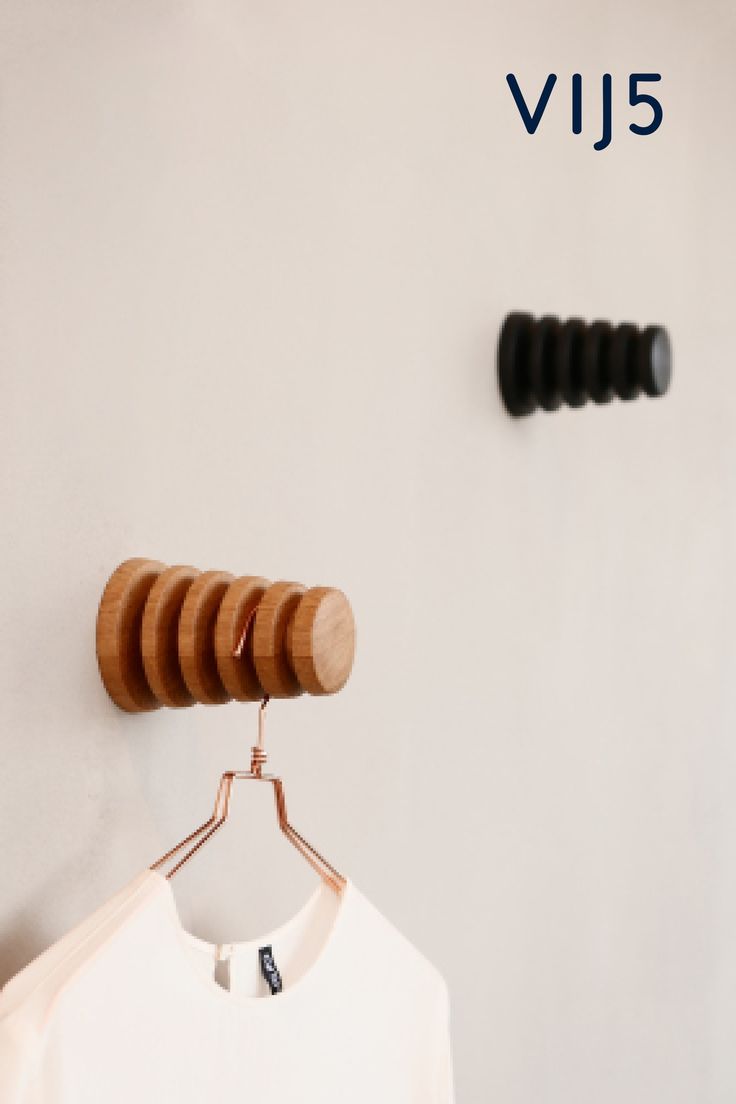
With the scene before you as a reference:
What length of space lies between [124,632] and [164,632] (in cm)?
2

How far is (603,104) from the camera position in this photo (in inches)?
51.0

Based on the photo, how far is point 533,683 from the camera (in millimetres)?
1178

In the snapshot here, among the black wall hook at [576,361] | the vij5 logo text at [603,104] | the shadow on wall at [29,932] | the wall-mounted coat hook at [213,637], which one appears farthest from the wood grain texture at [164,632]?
the vij5 logo text at [603,104]

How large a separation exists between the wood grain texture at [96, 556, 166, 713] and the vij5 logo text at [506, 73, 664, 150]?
0.60m

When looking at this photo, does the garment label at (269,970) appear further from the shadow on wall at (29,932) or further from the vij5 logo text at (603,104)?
the vij5 logo text at (603,104)

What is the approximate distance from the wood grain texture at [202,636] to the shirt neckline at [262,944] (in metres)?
0.09

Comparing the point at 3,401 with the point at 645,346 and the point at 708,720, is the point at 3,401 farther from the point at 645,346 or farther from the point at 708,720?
the point at 708,720

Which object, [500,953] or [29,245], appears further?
[500,953]

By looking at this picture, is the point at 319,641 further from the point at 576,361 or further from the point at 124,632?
the point at 576,361

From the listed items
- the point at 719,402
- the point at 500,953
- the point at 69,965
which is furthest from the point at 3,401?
the point at 719,402

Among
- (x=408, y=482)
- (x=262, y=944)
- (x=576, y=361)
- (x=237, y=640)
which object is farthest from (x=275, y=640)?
(x=576, y=361)

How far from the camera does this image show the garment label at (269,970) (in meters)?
0.71

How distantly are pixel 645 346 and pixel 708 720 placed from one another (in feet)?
1.94

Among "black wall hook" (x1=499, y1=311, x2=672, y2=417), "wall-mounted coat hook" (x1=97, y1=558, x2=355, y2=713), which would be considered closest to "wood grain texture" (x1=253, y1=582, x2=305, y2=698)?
"wall-mounted coat hook" (x1=97, y1=558, x2=355, y2=713)
